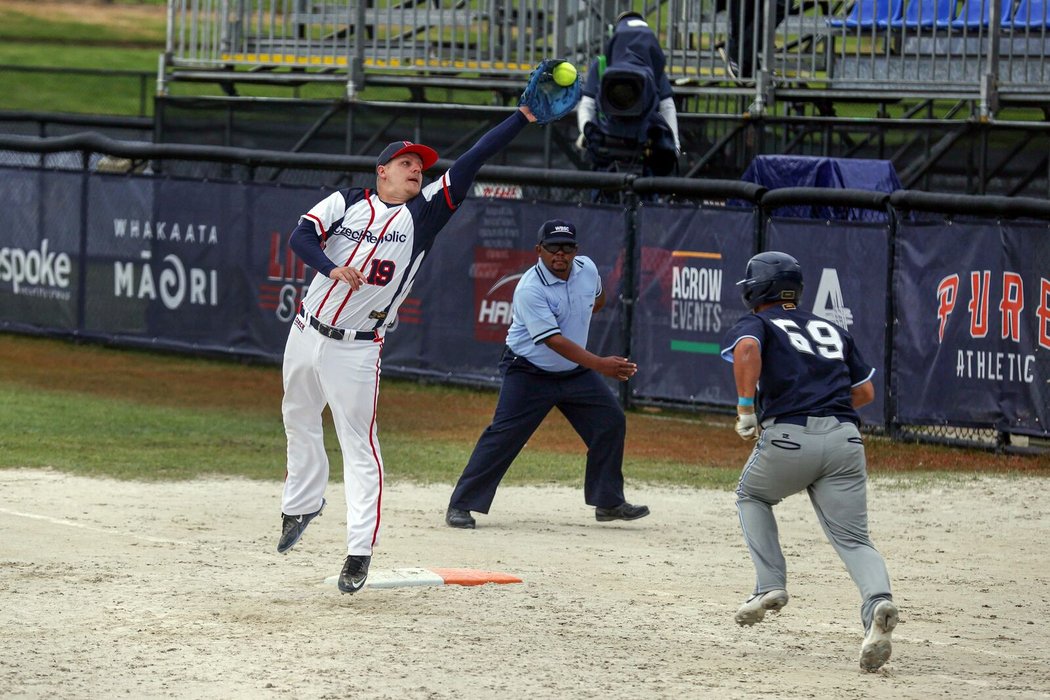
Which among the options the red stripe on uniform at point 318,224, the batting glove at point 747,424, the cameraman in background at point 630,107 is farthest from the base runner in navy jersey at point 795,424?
the cameraman in background at point 630,107

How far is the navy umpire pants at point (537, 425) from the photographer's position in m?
9.88

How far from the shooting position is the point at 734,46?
693 inches

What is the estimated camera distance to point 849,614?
25.6 ft

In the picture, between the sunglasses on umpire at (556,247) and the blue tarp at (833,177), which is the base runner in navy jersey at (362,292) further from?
the blue tarp at (833,177)

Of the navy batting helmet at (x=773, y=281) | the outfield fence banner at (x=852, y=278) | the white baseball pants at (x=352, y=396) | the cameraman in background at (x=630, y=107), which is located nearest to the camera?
the navy batting helmet at (x=773, y=281)

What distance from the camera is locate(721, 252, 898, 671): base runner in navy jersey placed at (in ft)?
22.2

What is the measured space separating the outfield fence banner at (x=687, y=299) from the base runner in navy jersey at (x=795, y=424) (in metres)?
7.49

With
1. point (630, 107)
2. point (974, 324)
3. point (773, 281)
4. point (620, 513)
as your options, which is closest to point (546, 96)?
point (773, 281)

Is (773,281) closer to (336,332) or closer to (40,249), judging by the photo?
(336,332)

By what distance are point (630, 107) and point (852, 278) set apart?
2725 millimetres

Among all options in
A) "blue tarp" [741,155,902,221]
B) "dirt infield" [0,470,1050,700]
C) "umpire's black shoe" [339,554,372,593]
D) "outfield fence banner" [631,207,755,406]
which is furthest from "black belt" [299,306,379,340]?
"blue tarp" [741,155,902,221]

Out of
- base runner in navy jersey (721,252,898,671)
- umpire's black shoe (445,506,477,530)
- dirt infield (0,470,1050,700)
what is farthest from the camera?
umpire's black shoe (445,506,477,530)

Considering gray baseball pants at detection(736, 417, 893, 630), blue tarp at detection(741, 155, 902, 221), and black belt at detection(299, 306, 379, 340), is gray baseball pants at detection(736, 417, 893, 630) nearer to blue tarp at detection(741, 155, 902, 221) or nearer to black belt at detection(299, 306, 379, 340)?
black belt at detection(299, 306, 379, 340)

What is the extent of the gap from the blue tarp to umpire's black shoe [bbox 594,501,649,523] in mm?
5503
